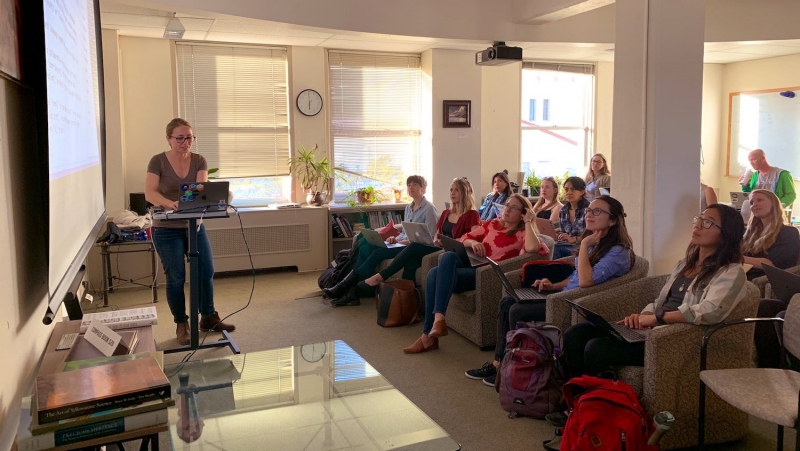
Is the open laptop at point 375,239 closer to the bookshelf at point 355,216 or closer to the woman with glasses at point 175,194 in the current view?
the woman with glasses at point 175,194

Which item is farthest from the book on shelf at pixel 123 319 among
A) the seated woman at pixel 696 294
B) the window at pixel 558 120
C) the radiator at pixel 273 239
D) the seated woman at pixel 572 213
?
the window at pixel 558 120

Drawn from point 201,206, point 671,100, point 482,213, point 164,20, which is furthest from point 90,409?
point 482,213

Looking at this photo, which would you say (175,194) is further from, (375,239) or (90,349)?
(90,349)

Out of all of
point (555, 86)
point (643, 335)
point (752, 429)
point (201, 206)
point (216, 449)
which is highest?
point (555, 86)

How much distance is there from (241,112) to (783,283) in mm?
5677

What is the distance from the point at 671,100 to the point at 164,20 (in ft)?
14.3

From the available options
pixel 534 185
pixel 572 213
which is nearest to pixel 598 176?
pixel 534 185

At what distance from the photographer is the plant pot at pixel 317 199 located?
7.31m

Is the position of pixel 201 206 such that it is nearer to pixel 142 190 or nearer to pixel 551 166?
pixel 142 190

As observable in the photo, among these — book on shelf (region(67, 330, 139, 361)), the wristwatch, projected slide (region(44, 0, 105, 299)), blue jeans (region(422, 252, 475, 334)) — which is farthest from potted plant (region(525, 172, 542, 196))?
book on shelf (region(67, 330, 139, 361))

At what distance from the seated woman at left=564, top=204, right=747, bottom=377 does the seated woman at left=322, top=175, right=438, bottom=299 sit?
98.8 inches

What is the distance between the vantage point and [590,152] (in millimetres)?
9039

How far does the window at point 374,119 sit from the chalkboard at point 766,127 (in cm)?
473

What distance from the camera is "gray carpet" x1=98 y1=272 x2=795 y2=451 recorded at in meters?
3.18
